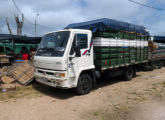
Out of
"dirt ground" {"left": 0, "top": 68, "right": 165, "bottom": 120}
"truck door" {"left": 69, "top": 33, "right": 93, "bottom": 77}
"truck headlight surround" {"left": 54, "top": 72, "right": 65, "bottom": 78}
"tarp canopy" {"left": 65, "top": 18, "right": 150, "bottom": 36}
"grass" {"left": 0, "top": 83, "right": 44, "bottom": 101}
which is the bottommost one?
"dirt ground" {"left": 0, "top": 68, "right": 165, "bottom": 120}

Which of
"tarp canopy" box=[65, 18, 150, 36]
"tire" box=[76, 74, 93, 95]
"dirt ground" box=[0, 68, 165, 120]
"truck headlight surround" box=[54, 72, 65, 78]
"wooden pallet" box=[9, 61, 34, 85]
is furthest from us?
"wooden pallet" box=[9, 61, 34, 85]

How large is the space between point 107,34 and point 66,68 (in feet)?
8.66

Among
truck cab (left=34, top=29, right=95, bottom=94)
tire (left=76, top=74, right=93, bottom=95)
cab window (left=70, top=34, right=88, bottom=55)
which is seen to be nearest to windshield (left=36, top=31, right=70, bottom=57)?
truck cab (left=34, top=29, right=95, bottom=94)

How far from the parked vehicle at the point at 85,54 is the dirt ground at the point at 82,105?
0.60 metres

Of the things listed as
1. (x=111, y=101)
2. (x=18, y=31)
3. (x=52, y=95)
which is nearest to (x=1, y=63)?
(x=52, y=95)

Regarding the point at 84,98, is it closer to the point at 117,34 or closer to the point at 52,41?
the point at 52,41

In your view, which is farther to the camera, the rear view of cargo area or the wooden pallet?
the wooden pallet

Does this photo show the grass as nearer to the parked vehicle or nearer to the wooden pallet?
the wooden pallet

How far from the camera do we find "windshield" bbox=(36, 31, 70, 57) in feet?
16.1

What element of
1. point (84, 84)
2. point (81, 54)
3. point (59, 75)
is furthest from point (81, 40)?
point (84, 84)

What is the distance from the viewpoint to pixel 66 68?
15.6ft

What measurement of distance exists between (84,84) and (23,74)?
3.43 meters

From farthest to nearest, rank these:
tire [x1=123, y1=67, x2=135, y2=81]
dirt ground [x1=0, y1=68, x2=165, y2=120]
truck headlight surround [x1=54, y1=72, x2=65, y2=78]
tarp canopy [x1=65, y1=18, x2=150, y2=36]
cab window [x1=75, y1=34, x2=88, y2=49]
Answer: tire [x1=123, y1=67, x2=135, y2=81], tarp canopy [x1=65, y1=18, x2=150, y2=36], cab window [x1=75, y1=34, x2=88, y2=49], truck headlight surround [x1=54, y1=72, x2=65, y2=78], dirt ground [x1=0, y1=68, x2=165, y2=120]

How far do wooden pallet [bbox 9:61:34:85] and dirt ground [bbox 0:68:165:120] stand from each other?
67 centimetres
